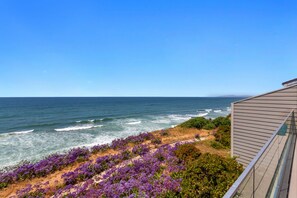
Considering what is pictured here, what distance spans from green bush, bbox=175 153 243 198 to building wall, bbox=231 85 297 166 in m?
2.45

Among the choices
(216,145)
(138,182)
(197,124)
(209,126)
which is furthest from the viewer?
(197,124)

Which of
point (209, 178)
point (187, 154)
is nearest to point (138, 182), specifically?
point (209, 178)

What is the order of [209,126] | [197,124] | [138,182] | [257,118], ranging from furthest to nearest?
[197,124]
[209,126]
[257,118]
[138,182]

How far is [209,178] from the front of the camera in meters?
5.67

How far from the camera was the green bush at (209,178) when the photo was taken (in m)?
5.12

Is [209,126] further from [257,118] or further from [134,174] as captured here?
[134,174]

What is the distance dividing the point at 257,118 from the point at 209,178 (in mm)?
3832

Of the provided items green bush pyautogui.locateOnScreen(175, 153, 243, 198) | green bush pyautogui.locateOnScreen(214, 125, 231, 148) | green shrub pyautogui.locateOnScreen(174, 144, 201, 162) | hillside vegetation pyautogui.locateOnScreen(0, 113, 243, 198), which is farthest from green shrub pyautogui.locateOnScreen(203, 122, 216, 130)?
green bush pyautogui.locateOnScreen(175, 153, 243, 198)

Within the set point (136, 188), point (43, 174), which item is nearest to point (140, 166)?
point (136, 188)

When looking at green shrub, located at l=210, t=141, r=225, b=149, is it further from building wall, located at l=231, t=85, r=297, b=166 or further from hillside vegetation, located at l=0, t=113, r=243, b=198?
building wall, located at l=231, t=85, r=297, b=166

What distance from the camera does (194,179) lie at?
579 cm

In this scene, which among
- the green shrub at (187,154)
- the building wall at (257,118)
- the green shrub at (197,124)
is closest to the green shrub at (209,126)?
the green shrub at (197,124)

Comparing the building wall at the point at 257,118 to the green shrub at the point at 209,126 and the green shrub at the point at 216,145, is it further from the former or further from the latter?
the green shrub at the point at 209,126

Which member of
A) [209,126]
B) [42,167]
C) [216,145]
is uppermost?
[209,126]
